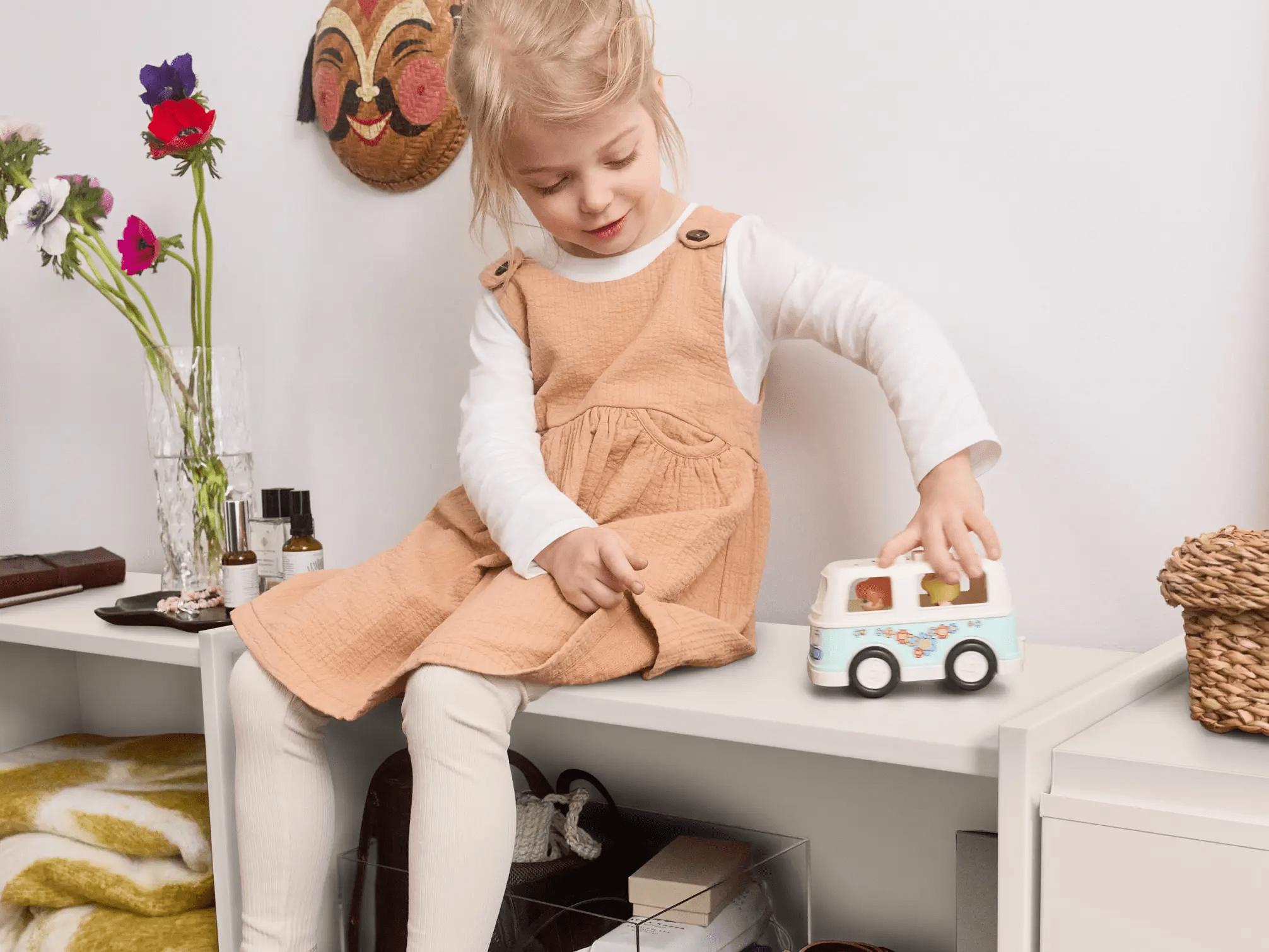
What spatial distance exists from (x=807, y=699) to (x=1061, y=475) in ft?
1.11

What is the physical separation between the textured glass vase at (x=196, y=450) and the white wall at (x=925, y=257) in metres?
0.11

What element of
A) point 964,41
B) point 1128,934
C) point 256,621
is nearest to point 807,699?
point 1128,934

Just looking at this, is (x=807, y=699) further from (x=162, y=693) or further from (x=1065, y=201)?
(x=162, y=693)

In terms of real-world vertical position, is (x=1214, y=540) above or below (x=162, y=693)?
above

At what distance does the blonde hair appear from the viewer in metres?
0.92

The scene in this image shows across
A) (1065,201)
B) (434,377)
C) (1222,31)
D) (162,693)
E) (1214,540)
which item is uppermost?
(1222,31)

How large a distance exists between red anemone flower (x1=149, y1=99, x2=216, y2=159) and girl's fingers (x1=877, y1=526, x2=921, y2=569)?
815 millimetres

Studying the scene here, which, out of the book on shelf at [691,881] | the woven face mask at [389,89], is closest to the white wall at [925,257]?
the woven face mask at [389,89]

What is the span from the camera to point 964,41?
100 centimetres

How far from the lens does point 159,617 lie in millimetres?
1147

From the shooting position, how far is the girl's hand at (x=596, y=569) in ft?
2.81

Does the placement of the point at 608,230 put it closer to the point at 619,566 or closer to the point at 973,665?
the point at 619,566

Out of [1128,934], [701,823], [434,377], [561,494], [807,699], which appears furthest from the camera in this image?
[434,377]

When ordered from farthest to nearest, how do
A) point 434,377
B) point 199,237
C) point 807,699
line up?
point 199,237
point 434,377
point 807,699
